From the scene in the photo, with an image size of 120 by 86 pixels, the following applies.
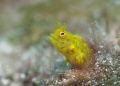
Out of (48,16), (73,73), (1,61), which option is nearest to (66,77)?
(73,73)

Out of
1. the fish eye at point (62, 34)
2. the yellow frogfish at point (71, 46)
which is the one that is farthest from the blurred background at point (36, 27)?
the fish eye at point (62, 34)

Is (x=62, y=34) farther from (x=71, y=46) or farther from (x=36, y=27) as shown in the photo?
(x=36, y=27)

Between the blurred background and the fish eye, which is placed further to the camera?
the blurred background

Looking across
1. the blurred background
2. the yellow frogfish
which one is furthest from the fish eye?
the blurred background

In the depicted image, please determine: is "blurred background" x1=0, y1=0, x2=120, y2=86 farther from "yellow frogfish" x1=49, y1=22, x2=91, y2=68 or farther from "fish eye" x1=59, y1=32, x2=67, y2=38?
"fish eye" x1=59, y1=32, x2=67, y2=38

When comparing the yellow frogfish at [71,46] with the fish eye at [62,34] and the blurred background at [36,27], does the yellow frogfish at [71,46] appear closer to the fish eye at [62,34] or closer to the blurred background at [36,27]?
the fish eye at [62,34]
